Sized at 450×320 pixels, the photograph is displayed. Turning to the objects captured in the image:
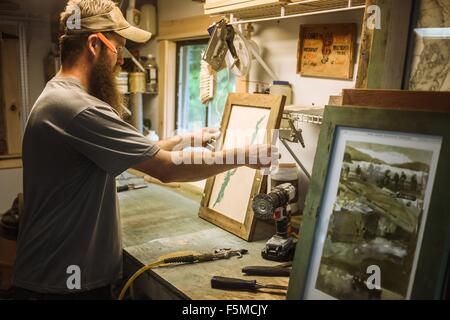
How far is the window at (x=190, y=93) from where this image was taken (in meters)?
2.69

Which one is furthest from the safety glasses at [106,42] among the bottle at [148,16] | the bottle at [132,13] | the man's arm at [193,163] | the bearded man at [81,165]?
the bottle at [148,16]

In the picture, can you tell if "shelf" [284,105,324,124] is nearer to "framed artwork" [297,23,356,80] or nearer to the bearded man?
the bearded man

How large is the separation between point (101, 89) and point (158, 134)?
1576 millimetres

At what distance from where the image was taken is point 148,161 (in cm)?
127

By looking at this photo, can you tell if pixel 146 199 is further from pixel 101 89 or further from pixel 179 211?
pixel 101 89

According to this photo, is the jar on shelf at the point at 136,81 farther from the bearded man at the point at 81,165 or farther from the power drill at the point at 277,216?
the power drill at the point at 277,216

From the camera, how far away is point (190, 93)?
2928 mm

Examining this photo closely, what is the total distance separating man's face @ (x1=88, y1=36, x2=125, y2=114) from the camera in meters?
1.39

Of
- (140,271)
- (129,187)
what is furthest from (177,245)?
(129,187)

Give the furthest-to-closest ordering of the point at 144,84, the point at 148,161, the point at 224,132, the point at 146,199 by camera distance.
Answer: the point at 144,84, the point at 146,199, the point at 224,132, the point at 148,161

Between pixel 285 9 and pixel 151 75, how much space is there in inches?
58.8

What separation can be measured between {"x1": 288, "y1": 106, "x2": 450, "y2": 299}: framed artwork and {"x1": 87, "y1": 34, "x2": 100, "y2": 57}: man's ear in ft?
2.83

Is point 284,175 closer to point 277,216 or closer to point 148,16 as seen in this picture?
point 277,216

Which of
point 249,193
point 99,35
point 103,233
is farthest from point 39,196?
point 249,193
